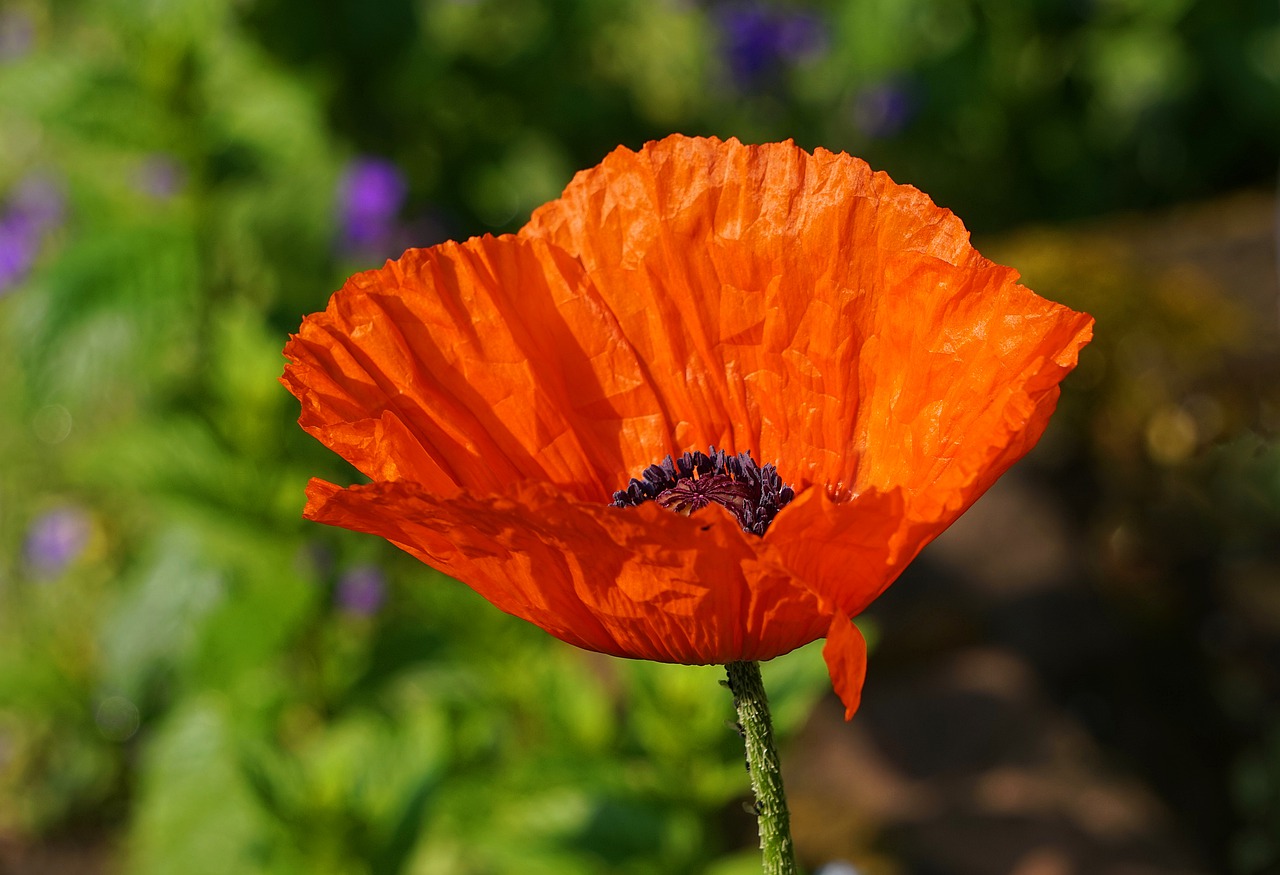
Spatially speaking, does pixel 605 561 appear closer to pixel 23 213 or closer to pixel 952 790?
pixel 952 790

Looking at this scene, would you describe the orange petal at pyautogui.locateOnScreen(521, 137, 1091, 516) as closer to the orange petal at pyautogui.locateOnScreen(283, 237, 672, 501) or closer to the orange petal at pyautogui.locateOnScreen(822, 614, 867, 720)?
the orange petal at pyautogui.locateOnScreen(283, 237, 672, 501)

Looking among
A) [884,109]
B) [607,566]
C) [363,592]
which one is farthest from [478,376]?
[884,109]

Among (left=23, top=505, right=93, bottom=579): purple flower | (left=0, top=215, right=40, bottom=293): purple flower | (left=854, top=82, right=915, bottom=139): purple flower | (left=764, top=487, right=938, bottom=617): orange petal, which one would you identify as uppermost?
(left=854, top=82, right=915, bottom=139): purple flower

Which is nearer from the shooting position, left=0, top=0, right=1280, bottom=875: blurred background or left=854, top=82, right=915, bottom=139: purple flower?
left=0, top=0, right=1280, bottom=875: blurred background

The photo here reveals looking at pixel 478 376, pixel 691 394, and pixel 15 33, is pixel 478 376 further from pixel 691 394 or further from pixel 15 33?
pixel 15 33

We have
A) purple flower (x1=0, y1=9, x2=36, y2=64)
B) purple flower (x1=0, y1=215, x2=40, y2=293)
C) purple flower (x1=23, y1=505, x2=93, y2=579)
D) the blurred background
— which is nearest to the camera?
the blurred background

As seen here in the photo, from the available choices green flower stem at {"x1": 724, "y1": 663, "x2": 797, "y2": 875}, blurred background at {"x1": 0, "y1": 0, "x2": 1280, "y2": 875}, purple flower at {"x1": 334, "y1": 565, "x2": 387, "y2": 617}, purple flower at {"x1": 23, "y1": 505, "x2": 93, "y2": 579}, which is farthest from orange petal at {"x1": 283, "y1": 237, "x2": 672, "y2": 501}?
purple flower at {"x1": 23, "y1": 505, "x2": 93, "y2": 579}
